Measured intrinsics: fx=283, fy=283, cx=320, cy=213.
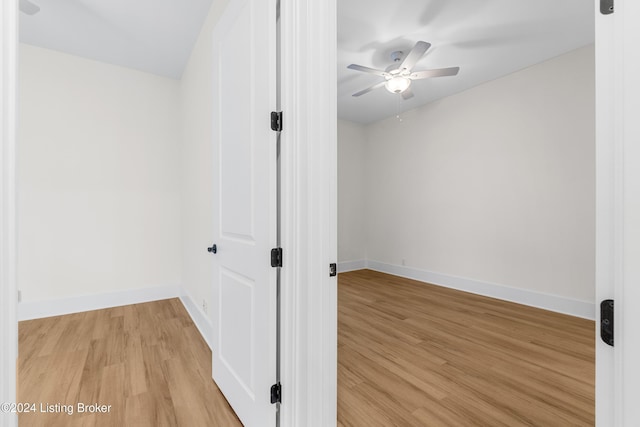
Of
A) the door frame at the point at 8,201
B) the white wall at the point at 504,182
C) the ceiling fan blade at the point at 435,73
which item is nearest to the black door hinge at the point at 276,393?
the door frame at the point at 8,201

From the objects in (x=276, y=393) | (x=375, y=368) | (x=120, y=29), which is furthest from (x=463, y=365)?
(x=120, y=29)

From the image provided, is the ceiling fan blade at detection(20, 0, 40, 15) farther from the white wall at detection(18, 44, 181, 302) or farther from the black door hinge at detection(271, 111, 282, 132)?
the black door hinge at detection(271, 111, 282, 132)

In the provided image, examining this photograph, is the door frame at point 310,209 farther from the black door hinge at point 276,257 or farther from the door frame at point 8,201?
the door frame at point 8,201

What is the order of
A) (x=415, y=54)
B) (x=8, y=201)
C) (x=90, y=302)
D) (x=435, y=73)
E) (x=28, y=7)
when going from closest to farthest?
(x=8, y=201), (x=28, y=7), (x=415, y=54), (x=435, y=73), (x=90, y=302)

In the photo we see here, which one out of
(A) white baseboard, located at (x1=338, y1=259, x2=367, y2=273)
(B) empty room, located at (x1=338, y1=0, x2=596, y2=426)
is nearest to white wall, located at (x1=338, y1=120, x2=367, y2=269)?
(A) white baseboard, located at (x1=338, y1=259, x2=367, y2=273)

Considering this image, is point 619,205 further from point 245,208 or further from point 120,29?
point 120,29

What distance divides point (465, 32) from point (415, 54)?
1.74 ft

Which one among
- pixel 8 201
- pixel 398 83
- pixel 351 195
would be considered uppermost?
pixel 398 83

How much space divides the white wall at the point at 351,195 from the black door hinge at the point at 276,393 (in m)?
3.90

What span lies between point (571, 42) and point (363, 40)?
2.10 metres

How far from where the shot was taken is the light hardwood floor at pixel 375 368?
159cm

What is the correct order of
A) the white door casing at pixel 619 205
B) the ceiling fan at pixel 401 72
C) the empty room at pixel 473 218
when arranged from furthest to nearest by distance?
the ceiling fan at pixel 401 72 < the empty room at pixel 473 218 < the white door casing at pixel 619 205

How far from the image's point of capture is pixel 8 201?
832 mm

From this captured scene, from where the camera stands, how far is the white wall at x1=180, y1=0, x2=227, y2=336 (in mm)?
2338
